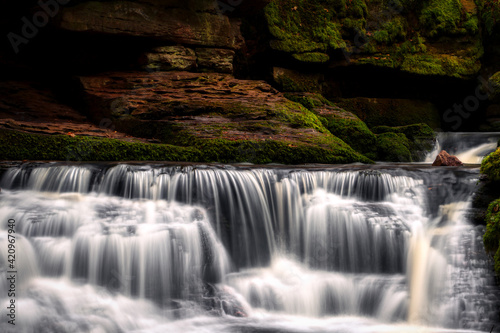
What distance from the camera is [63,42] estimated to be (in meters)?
9.88

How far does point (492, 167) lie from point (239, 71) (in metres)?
8.16

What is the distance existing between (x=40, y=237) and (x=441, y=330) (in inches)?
178

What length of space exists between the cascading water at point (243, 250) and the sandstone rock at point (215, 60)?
5.11m

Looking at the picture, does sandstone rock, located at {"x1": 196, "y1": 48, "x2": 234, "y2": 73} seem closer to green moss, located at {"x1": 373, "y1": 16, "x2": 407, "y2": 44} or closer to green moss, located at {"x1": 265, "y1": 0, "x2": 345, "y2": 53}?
green moss, located at {"x1": 265, "y1": 0, "x2": 345, "y2": 53}

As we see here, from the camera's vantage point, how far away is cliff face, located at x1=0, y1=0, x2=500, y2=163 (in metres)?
9.26

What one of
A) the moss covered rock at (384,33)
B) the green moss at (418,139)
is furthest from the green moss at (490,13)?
the green moss at (418,139)

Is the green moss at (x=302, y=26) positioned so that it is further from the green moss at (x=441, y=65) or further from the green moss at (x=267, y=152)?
the green moss at (x=267, y=152)

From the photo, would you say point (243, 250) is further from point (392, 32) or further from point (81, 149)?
point (392, 32)

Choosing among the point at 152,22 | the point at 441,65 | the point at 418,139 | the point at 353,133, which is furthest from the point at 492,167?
the point at 441,65

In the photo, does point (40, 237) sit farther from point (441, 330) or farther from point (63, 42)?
point (63, 42)

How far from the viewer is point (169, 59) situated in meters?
10.4

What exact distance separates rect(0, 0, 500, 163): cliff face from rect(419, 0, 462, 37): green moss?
33mm

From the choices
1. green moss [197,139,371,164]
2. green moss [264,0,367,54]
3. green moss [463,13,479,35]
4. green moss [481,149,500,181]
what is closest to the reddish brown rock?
green moss [197,139,371,164]

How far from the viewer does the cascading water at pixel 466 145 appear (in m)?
11.3
